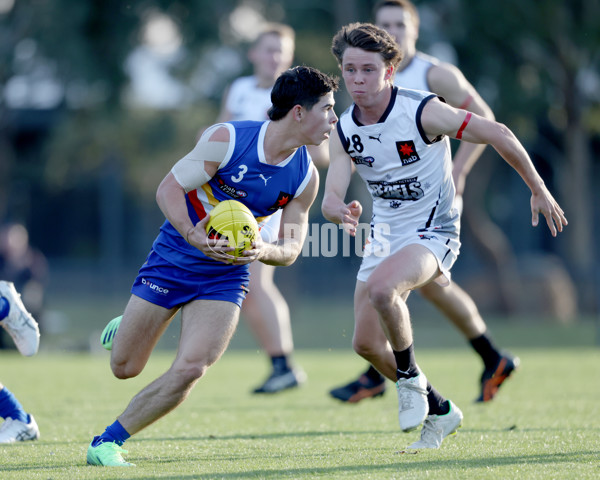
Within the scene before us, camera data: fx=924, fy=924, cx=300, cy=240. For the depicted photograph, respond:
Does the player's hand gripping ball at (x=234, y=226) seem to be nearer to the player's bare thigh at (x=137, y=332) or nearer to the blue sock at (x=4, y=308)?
the player's bare thigh at (x=137, y=332)

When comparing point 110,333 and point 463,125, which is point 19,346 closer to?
point 110,333

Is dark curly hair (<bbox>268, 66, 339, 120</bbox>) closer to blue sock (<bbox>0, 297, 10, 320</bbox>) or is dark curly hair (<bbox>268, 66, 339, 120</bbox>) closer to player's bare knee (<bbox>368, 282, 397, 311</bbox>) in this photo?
player's bare knee (<bbox>368, 282, 397, 311</bbox>)

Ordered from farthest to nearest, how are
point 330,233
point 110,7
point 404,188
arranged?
1. point 110,7
2. point 330,233
3. point 404,188

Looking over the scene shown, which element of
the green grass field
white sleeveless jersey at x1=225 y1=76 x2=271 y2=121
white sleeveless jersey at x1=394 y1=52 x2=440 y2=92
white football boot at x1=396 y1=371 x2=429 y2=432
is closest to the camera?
the green grass field

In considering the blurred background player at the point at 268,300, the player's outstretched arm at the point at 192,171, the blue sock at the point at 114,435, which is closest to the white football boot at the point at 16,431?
the blue sock at the point at 114,435

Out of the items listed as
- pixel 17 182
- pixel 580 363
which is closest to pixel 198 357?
pixel 580 363

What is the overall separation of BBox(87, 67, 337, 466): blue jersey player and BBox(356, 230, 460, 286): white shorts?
0.63 meters

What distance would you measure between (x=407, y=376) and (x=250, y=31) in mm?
18387

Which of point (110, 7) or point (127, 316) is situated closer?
point (127, 316)

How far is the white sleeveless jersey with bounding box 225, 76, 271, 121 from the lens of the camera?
8.25 metres

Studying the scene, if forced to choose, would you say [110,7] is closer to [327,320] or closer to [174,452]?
[327,320]

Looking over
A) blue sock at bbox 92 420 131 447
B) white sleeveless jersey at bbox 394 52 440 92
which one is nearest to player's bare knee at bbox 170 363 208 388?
blue sock at bbox 92 420 131 447

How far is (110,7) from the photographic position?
20.0 m

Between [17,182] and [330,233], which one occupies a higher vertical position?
[330,233]
